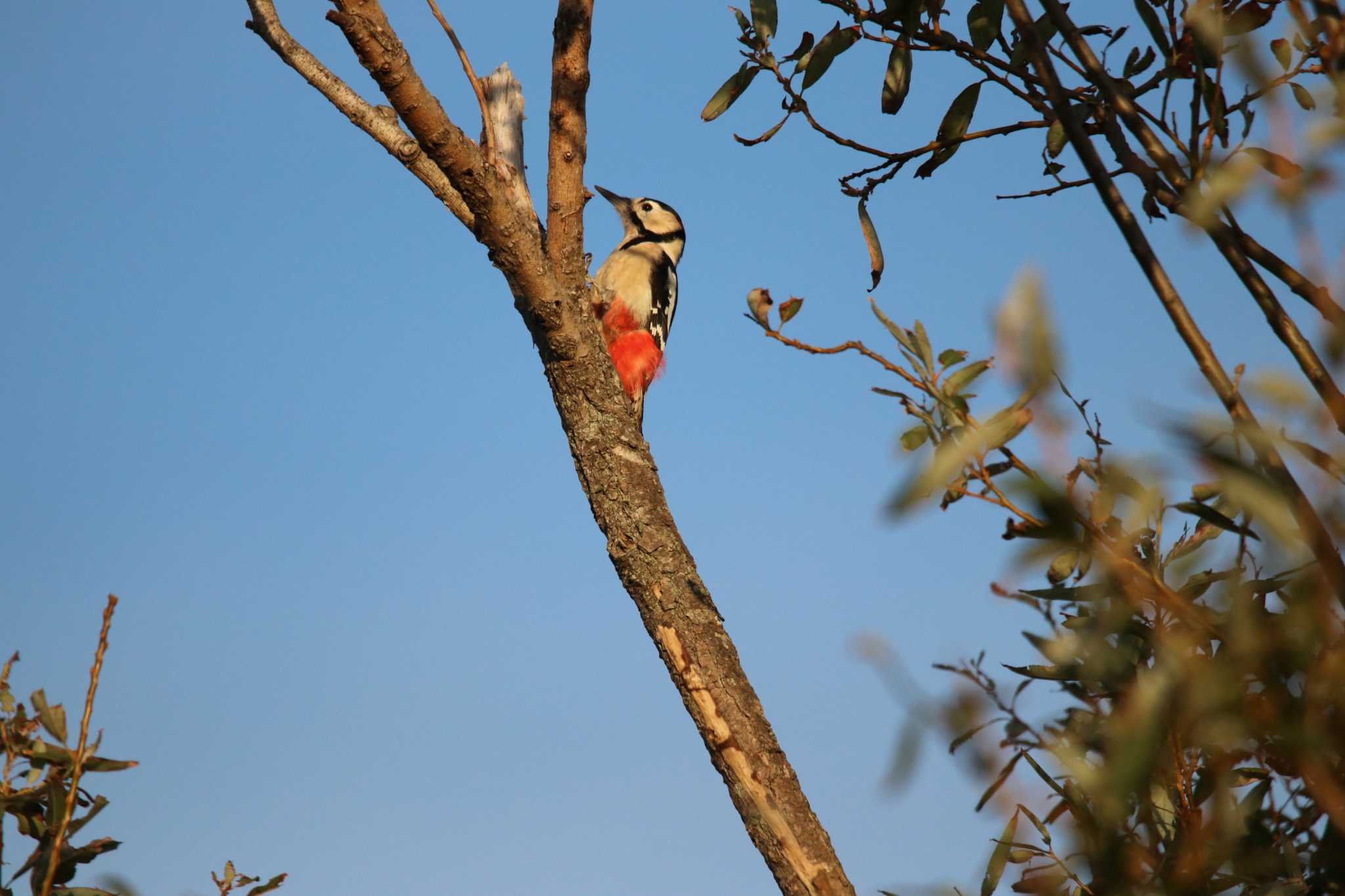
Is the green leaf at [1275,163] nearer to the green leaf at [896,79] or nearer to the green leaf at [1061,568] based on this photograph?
the green leaf at [1061,568]

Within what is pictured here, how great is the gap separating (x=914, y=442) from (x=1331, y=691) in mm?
549

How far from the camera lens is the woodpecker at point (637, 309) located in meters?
5.61

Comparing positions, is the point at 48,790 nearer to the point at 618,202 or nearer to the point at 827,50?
the point at 827,50

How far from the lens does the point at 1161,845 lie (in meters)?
1.51

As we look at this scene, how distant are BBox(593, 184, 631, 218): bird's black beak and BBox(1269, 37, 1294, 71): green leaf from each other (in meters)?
5.57

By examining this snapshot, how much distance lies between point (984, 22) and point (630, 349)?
3528 mm

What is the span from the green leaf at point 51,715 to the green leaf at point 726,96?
1.87 metres

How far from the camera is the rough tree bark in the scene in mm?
2701

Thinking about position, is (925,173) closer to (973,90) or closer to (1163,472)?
(973,90)

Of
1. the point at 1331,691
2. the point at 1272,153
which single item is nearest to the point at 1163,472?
the point at 1331,691

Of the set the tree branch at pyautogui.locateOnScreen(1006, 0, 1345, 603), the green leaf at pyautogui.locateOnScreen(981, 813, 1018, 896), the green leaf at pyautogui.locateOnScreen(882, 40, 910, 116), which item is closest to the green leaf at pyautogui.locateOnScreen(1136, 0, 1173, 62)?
the tree branch at pyautogui.locateOnScreen(1006, 0, 1345, 603)

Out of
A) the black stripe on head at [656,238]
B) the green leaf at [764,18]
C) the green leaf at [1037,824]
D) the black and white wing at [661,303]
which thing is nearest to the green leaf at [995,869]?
the green leaf at [1037,824]

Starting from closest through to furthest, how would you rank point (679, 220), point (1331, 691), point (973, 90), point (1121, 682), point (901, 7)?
point (1331, 691) < point (1121, 682) < point (901, 7) < point (973, 90) < point (679, 220)

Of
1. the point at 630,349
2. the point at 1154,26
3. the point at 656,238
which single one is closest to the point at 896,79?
the point at 1154,26
